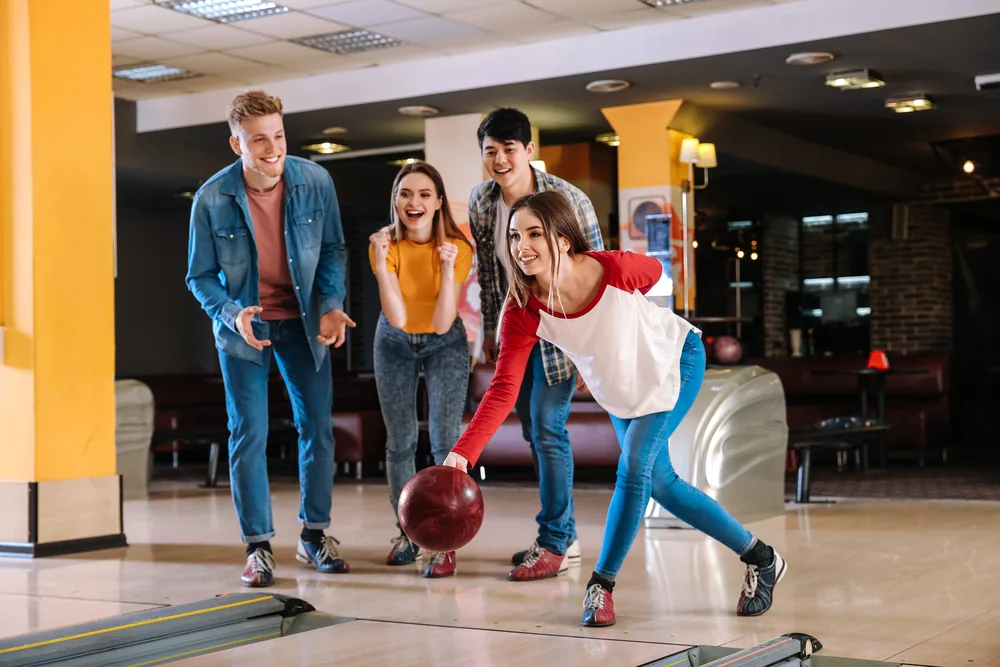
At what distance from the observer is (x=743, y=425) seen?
524 cm

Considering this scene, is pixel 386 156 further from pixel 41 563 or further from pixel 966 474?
pixel 41 563

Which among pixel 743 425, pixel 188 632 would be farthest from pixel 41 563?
pixel 743 425

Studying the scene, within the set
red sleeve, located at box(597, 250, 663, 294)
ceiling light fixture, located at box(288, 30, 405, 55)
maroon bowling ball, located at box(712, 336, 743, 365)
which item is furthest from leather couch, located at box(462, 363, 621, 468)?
red sleeve, located at box(597, 250, 663, 294)

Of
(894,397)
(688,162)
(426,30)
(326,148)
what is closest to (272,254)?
(426,30)

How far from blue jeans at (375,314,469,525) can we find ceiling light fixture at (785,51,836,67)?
5.23m

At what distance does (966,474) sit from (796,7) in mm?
3332

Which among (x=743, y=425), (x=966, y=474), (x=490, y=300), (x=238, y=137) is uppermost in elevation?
(x=238, y=137)

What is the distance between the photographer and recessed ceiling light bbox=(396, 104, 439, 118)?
998 cm

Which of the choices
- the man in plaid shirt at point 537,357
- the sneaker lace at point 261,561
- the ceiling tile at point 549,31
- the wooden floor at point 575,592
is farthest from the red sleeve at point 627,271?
the ceiling tile at point 549,31

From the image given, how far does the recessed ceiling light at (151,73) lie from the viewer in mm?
9539

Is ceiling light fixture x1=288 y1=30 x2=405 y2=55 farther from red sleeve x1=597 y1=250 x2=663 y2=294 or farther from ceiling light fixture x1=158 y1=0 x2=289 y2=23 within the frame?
red sleeve x1=597 y1=250 x2=663 y2=294

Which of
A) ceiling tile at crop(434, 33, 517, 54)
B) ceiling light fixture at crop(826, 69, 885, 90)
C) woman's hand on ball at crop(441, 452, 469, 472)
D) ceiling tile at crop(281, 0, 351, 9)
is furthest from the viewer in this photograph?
ceiling light fixture at crop(826, 69, 885, 90)

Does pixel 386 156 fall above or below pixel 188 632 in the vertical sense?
above

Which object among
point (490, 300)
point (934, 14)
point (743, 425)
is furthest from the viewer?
point (934, 14)
